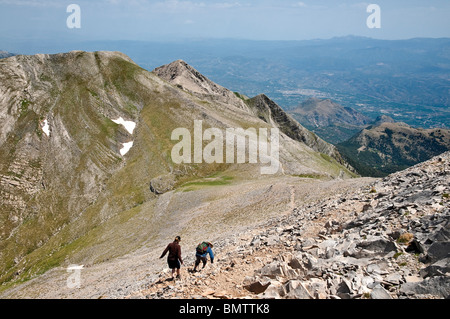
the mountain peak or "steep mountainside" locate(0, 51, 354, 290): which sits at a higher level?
the mountain peak

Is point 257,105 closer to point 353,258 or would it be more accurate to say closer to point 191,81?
point 191,81

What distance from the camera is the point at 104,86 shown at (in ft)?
392

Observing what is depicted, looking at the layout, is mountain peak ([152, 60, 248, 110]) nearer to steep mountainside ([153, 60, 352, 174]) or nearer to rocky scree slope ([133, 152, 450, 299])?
steep mountainside ([153, 60, 352, 174])

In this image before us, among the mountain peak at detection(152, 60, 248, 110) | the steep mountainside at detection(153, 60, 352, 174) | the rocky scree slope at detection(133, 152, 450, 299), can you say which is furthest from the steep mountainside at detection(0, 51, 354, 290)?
the steep mountainside at detection(153, 60, 352, 174)

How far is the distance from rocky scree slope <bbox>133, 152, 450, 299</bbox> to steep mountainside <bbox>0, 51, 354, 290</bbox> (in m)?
20.8

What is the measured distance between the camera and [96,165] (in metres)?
94.8

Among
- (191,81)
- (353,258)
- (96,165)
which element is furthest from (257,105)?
(353,258)

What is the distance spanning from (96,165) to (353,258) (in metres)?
91.9

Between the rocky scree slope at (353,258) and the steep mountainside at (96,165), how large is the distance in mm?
20784

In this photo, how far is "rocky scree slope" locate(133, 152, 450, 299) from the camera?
519 inches

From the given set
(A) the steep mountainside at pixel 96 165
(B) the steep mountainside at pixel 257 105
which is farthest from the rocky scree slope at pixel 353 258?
(B) the steep mountainside at pixel 257 105

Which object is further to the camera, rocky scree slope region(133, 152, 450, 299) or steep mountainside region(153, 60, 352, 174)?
steep mountainside region(153, 60, 352, 174)

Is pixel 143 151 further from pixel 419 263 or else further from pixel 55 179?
pixel 419 263
